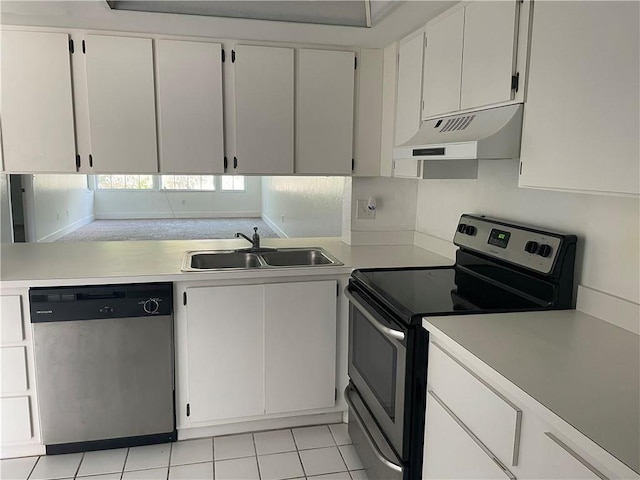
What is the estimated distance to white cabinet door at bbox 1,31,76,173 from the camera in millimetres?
2402

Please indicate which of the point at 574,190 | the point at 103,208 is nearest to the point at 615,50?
the point at 574,190

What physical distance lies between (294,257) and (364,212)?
1.71 feet

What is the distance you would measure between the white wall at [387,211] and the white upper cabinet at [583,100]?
1394mm

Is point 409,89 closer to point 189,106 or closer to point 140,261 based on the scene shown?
point 189,106

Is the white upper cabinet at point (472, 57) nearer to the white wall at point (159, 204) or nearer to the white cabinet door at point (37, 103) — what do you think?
the white cabinet door at point (37, 103)

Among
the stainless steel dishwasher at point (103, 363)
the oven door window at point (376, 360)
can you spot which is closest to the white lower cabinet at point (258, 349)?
the stainless steel dishwasher at point (103, 363)

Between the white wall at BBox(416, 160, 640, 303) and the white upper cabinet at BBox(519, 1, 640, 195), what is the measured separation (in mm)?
298

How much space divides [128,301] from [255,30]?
1.46 meters

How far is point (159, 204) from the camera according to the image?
11680 millimetres

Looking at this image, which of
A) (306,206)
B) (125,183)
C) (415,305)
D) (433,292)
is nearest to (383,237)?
(433,292)

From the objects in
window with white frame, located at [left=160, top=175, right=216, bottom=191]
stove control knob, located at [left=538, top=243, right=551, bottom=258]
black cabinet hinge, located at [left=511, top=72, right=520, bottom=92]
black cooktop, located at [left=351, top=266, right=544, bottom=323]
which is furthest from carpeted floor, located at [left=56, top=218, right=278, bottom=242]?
black cabinet hinge, located at [left=511, top=72, right=520, bottom=92]

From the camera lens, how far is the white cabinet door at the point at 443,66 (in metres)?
2.06

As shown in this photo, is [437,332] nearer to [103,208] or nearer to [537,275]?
[537,275]

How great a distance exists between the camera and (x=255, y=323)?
8.14 ft
